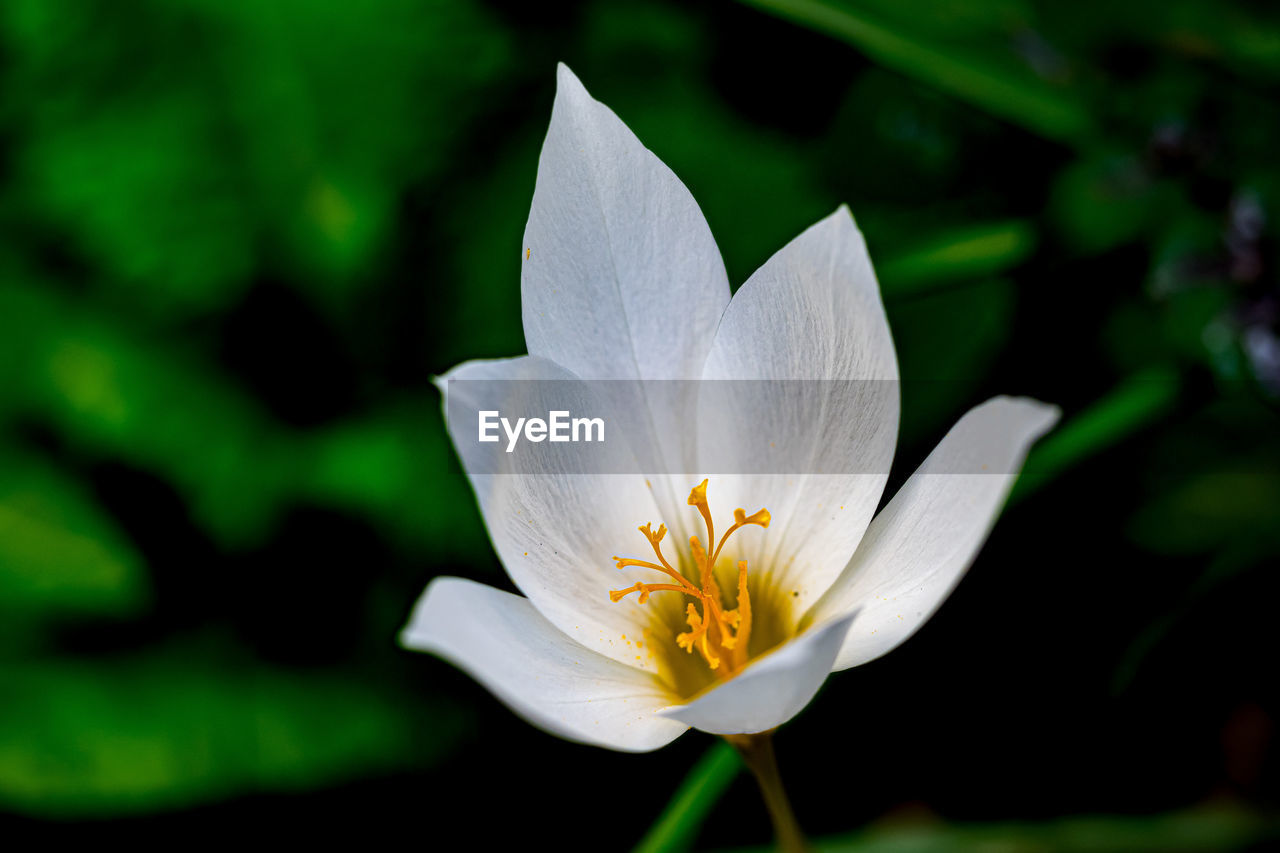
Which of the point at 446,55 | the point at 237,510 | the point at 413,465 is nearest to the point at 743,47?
the point at 446,55

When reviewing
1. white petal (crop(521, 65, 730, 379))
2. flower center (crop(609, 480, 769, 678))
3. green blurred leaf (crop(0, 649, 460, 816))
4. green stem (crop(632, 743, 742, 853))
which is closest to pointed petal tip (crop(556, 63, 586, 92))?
white petal (crop(521, 65, 730, 379))

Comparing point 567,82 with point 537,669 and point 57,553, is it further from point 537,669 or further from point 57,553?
point 57,553

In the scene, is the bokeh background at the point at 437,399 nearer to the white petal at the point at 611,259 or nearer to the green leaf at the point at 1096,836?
the green leaf at the point at 1096,836

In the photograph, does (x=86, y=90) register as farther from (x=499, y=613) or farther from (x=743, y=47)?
(x=499, y=613)

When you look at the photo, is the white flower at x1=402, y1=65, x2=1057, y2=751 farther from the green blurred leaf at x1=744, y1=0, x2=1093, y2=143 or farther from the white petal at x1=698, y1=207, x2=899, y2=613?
the green blurred leaf at x1=744, y1=0, x2=1093, y2=143

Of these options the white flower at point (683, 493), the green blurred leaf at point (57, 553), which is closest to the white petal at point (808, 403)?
the white flower at point (683, 493)

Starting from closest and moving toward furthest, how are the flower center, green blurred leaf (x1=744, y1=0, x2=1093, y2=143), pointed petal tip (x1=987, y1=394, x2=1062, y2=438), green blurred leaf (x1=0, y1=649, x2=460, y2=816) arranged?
pointed petal tip (x1=987, y1=394, x2=1062, y2=438)
the flower center
green blurred leaf (x1=744, y1=0, x2=1093, y2=143)
green blurred leaf (x1=0, y1=649, x2=460, y2=816)

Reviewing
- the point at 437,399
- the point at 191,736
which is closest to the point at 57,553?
the point at 191,736
